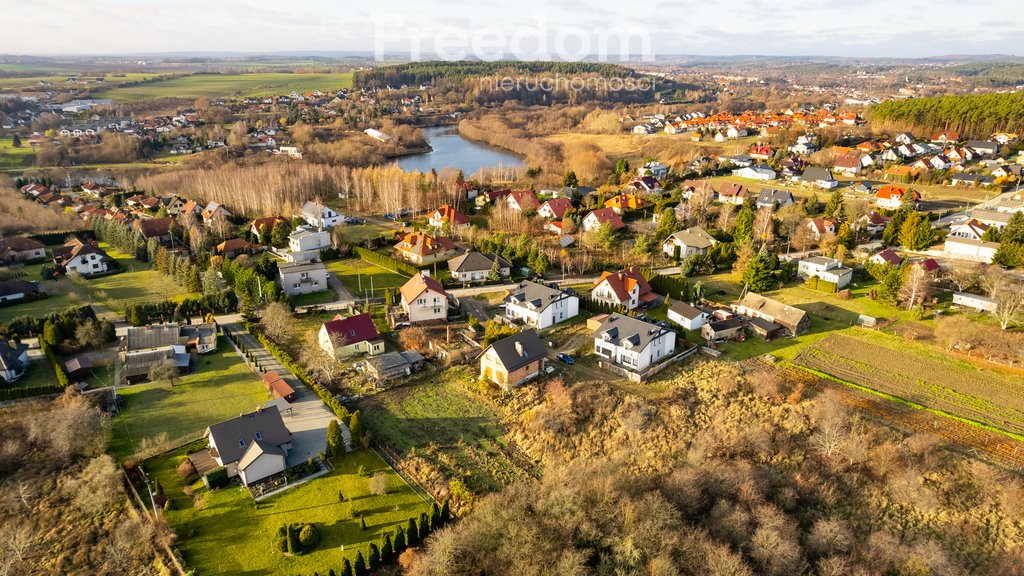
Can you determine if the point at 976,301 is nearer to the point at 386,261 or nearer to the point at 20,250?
the point at 386,261

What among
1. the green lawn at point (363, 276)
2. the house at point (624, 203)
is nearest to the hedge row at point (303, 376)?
the green lawn at point (363, 276)

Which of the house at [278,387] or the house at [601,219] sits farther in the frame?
the house at [601,219]

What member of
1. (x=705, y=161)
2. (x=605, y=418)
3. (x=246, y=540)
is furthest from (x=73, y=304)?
(x=705, y=161)

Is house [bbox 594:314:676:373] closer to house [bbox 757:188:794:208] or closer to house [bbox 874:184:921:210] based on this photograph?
house [bbox 757:188:794:208]

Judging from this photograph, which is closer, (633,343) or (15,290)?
(633,343)

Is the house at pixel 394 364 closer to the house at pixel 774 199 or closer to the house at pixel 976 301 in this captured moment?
the house at pixel 976 301

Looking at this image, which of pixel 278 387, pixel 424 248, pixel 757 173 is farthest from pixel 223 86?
pixel 278 387
